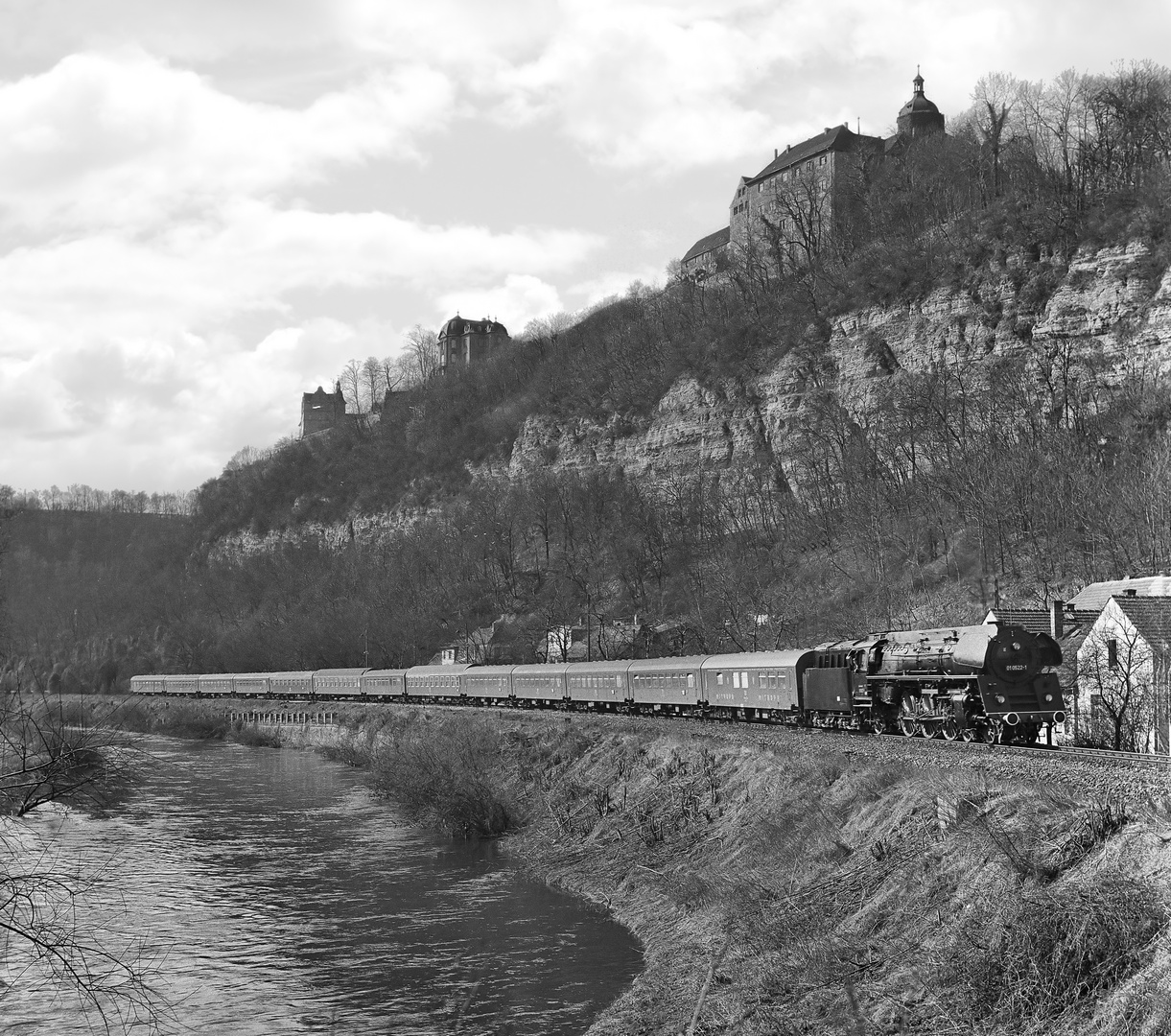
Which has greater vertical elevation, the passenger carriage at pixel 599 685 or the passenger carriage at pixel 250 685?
the passenger carriage at pixel 599 685

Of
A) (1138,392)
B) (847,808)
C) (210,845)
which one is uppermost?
(1138,392)

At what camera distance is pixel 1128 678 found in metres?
30.6

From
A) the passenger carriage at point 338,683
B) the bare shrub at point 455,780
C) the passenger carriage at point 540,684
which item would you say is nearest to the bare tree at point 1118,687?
the bare shrub at point 455,780

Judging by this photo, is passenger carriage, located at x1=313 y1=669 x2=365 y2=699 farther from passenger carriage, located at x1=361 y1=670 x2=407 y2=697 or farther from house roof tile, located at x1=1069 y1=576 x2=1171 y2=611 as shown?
house roof tile, located at x1=1069 y1=576 x2=1171 y2=611

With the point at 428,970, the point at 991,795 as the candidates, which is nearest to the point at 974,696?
the point at 991,795

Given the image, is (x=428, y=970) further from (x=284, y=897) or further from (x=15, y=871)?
(x=15, y=871)

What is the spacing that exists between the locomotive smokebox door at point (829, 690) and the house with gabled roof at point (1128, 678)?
20.1ft

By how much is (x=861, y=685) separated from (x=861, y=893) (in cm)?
1463

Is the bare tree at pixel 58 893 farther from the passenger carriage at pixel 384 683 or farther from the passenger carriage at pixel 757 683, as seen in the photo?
the passenger carriage at pixel 384 683

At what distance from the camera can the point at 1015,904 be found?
44.9 ft

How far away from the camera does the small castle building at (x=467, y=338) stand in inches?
7210

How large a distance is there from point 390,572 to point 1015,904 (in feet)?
368

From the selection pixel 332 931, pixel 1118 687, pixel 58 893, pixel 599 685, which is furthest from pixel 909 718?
pixel 599 685

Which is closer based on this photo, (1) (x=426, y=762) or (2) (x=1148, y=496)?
(1) (x=426, y=762)
